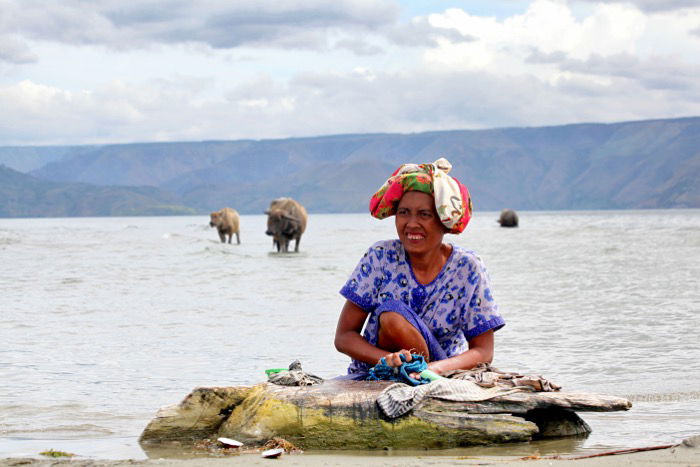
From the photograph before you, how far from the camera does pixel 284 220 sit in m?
29.8

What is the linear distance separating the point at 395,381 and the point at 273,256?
2384 cm

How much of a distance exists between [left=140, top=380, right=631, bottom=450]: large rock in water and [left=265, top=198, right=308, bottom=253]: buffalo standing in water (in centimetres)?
2457

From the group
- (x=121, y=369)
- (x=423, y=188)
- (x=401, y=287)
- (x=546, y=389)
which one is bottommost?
(x=121, y=369)

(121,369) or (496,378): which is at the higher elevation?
(496,378)

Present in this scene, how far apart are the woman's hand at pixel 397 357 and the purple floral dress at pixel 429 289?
31cm

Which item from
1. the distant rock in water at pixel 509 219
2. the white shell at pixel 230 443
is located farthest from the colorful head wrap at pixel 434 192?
the distant rock in water at pixel 509 219

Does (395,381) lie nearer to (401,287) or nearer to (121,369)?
(401,287)

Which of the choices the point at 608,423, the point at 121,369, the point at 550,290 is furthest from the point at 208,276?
the point at 608,423

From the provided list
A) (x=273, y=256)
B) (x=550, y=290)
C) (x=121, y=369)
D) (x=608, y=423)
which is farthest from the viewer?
(x=273, y=256)

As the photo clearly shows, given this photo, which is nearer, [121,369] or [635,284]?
[121,369]

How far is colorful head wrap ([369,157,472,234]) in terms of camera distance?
5035 millimetres

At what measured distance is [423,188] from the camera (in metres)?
5.10

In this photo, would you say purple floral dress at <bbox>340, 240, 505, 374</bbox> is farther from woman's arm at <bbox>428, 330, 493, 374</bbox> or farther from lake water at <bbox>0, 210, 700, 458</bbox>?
lake water at <bbox>0, 210, 700, 458</bbox>

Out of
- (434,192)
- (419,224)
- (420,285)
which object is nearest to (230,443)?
(420,285)
